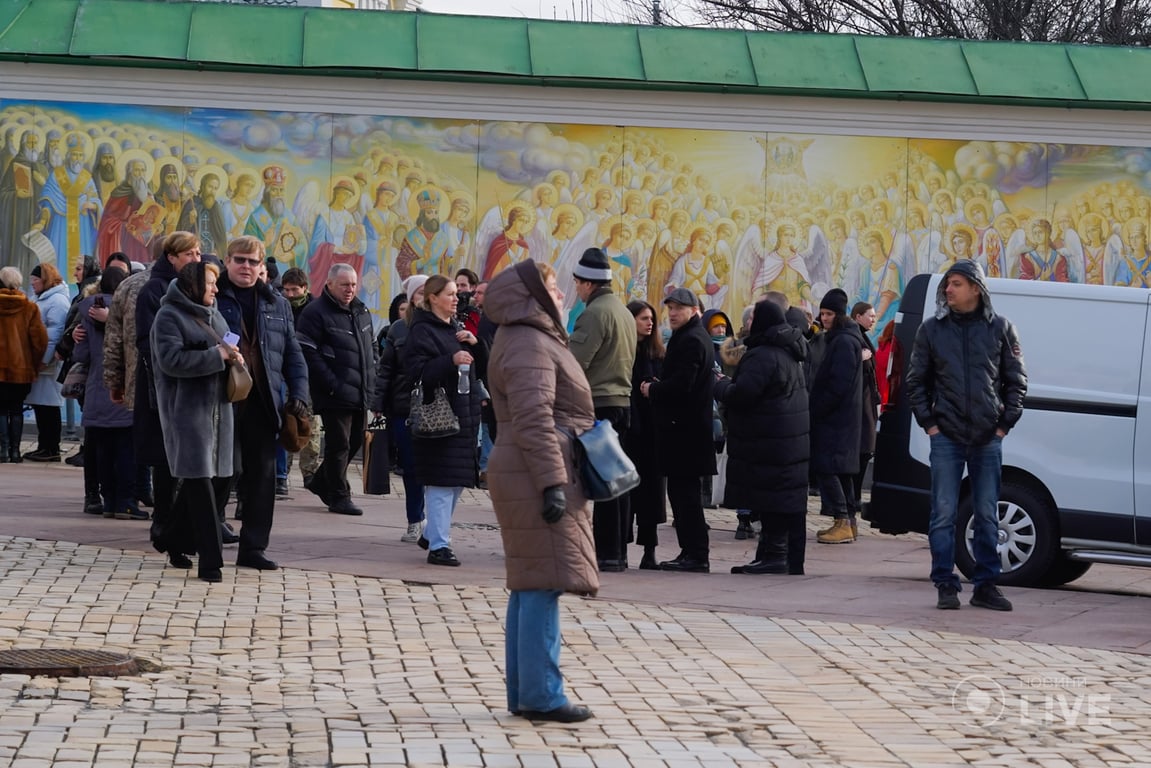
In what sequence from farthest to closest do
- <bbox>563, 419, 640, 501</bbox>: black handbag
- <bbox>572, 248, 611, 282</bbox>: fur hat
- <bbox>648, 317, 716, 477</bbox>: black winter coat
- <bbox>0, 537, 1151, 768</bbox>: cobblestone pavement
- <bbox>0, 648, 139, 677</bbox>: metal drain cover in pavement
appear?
<bbox>648, 317, 716, 477</bbox>: black winter coat, <bbox>572, 248, 611, 282</bbox>: fur hat, <bbox>0, 648, 139, 677</bbox>: metal drain cover in pavement, <bbox>563, 419, 640, 501</bbox>: black handbag, <bbox>0, 537, 1151, 768</bbox>: cobblestone pavement

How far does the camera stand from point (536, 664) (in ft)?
22.4

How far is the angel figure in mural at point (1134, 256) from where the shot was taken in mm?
20625

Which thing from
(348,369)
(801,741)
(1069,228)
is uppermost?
(1069,228)

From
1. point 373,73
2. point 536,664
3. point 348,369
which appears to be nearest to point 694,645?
point 536,664

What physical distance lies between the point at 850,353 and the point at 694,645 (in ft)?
18.8

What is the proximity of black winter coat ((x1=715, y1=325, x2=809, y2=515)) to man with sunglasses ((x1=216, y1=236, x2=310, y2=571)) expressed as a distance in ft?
8.82

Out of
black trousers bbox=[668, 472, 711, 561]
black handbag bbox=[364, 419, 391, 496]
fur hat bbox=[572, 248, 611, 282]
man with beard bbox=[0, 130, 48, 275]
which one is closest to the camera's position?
fur hat bbox=[572, 248, 611, 282]

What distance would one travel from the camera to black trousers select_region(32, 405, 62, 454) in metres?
17.5

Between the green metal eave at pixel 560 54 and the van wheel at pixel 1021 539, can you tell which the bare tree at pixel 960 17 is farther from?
the van wheel at pixel 1021 539

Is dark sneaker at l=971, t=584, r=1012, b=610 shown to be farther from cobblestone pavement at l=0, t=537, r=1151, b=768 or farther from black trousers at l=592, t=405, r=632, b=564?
black trousers at l=592, t=405, r=632, b=564

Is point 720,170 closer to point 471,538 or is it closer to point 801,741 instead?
point 471,538

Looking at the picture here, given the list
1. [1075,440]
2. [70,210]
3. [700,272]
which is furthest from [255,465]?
[700,272]

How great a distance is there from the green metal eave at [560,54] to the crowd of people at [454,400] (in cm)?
575

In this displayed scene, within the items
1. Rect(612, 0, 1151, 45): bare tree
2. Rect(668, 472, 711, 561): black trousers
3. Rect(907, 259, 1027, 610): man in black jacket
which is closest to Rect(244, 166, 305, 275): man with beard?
Rect(668, 472, 711, 561): black trousers
